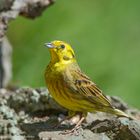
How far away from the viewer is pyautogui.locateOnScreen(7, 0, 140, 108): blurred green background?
10.4 m

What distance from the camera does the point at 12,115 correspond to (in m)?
7.16

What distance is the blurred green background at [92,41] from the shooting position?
10.4 m

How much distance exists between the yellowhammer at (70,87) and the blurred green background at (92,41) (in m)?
3.15

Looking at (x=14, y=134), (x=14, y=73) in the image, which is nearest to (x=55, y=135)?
(x=14, y=134)

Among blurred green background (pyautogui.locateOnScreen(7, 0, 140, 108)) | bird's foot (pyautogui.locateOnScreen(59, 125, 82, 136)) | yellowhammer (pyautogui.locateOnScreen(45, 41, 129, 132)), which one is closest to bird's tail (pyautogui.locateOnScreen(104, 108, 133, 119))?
yellowhammer (pyautogui.locateOnScreen(45, 41, 129, 132))

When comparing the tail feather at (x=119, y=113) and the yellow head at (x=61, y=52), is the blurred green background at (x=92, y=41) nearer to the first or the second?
the tail feather at (x=119, y=113)

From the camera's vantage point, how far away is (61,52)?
22.9ft

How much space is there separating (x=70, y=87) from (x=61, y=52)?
30 cm

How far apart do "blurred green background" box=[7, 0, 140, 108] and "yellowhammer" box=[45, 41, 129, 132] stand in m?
3.15

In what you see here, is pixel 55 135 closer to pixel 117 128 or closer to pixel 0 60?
pixel 117 128

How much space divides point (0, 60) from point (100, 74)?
154cm

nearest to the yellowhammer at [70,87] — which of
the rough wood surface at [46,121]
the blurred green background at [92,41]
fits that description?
the rough wood surface at [46,121]

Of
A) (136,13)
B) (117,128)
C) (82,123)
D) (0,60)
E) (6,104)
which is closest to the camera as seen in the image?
(117,128)

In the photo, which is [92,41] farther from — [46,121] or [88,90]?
[88,90]
